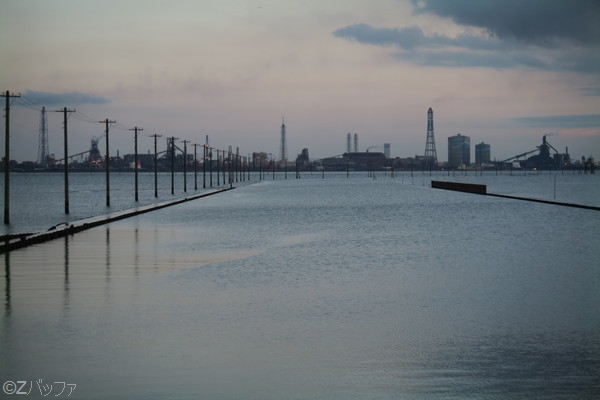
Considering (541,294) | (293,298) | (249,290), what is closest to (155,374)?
(293,298)

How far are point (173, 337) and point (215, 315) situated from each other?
1.84 metres

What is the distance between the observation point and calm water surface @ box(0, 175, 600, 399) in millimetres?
8133

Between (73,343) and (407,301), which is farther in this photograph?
(407,301)

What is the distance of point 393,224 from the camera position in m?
37.3

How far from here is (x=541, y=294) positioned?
14383 millimetres

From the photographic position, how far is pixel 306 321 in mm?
11750

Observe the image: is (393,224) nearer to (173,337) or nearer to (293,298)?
(293,298)

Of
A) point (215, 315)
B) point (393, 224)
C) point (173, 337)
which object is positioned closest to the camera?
point (173, 337)

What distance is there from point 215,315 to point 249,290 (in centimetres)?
296

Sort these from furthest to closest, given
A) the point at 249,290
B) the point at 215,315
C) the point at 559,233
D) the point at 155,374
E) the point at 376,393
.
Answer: the point at 559,233
the point at 249,290
the point at 215,315
the point at 155,374
the point at 376,393

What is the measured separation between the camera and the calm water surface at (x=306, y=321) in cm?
813

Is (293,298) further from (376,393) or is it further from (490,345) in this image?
(376,393)

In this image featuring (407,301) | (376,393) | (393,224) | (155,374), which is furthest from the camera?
(393,224)

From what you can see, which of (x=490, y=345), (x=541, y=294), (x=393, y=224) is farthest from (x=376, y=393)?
(x=393, y=224)
